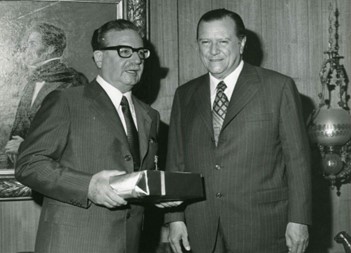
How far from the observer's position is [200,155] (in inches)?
103

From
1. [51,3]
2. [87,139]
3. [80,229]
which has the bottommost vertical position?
[80,229]

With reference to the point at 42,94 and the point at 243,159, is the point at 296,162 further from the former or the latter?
the point at 42,94

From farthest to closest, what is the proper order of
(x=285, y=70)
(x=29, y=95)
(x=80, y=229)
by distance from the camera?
1. (x=285, y=70)
2. (x=29, y=95)
3. (x=80, y=229)

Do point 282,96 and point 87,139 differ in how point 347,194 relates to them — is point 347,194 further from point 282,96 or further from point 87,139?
point 87,139

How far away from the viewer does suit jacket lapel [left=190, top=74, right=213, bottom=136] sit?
8.61 feet

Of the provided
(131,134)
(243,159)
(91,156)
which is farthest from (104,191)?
(243,159)

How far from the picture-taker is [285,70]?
3.81m

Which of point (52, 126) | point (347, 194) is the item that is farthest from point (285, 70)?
point (52, 126)

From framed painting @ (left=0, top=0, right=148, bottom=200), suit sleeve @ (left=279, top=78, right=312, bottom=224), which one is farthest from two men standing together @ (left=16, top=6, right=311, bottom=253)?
framed painting @ (left=0, top=0, right=148, bottom=200)

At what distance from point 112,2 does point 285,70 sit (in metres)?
1.33

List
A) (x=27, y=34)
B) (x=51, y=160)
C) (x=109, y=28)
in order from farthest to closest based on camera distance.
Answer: (x=27, y=34) < (x=109, y=28) < (x=51, y=160)

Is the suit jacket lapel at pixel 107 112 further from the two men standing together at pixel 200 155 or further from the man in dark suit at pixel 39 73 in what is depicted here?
the man in dark suit at pixel 39 73

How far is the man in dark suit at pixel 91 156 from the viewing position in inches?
91.8

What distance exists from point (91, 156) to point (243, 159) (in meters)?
0.73
